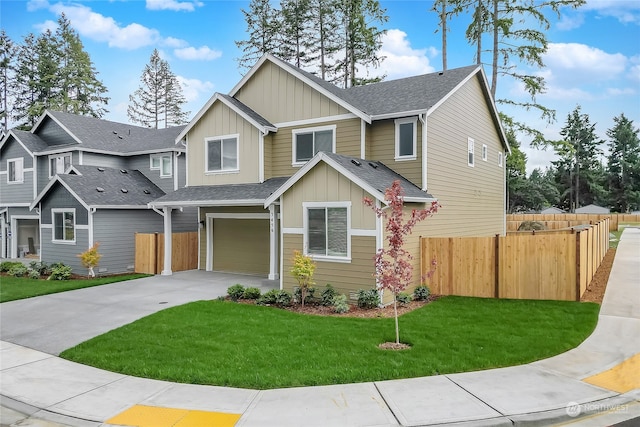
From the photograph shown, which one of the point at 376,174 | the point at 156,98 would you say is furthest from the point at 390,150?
the point at 156,98

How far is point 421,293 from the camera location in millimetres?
12016

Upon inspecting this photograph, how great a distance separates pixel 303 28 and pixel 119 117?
90.7 ft

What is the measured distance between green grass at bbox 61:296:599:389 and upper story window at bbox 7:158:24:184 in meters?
20.0

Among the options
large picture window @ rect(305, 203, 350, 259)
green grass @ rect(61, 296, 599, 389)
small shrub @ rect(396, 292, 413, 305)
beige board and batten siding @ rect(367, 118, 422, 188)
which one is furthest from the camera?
beige board and batten siding @ rect(367, 118, 422, 188)

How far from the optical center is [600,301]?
1087 cm

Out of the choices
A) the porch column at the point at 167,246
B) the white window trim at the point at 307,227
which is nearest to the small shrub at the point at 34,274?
the porch column at the point at 167,246

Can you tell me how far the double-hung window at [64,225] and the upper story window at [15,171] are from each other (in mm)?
7595

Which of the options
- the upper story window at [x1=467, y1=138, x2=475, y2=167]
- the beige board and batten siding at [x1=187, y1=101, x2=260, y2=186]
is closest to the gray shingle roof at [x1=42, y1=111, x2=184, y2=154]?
the beige board and batten siding at [x1=187, y1=101, x2=260, y2=186]

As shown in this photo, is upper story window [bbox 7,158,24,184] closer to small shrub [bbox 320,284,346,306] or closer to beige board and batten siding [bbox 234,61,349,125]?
beige board and batten siding [bbox 234,61,349,125]

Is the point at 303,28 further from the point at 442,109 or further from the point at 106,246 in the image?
the point at 106,246

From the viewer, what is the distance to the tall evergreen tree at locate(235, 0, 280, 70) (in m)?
31.6

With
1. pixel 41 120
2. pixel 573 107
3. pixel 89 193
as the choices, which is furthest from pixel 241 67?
pixel 573 107

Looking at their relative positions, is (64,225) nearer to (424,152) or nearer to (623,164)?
(424,152)

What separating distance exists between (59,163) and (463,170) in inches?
828
